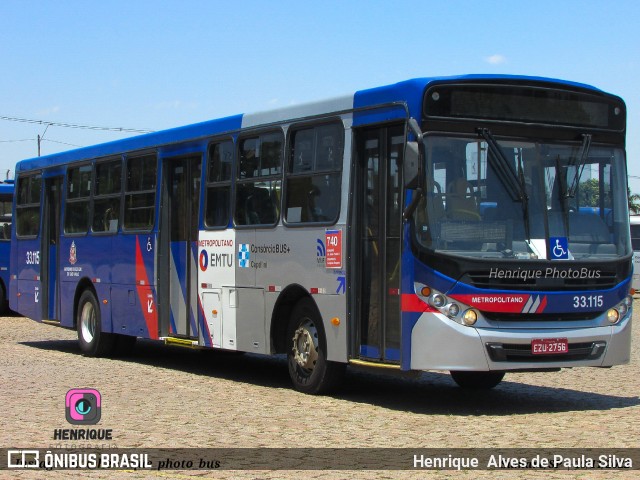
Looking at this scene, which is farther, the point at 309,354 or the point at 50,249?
the point at 50,249

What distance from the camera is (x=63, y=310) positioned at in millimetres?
19938

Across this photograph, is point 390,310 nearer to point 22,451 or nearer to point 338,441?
point 338,441

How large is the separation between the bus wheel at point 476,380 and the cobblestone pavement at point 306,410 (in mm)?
123

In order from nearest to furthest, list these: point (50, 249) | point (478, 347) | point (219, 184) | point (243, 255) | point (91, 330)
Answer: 1. point (478, 347)
2. point (243, 255)
3. point (219, 184)
4. point (91, 330)
5. point (50, 249)

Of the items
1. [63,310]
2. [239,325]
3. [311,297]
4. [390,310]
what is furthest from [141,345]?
[390,310]

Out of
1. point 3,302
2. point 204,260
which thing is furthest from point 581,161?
point 3,302

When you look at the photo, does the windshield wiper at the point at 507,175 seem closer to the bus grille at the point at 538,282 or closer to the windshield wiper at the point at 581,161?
the bus grille at the point at 538,282

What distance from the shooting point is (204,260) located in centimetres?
1559

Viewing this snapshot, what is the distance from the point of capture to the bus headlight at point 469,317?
1144 centimetres

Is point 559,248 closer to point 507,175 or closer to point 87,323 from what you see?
point 507,175

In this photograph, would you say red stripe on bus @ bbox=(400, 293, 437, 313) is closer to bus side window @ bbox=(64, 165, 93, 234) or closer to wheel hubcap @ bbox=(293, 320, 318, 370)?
wheel hubcap @ bbox=(293, 320, 318, 370)

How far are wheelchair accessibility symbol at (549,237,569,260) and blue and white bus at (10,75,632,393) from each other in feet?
0.06

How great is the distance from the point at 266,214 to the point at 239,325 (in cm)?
147

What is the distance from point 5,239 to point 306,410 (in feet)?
60.1
